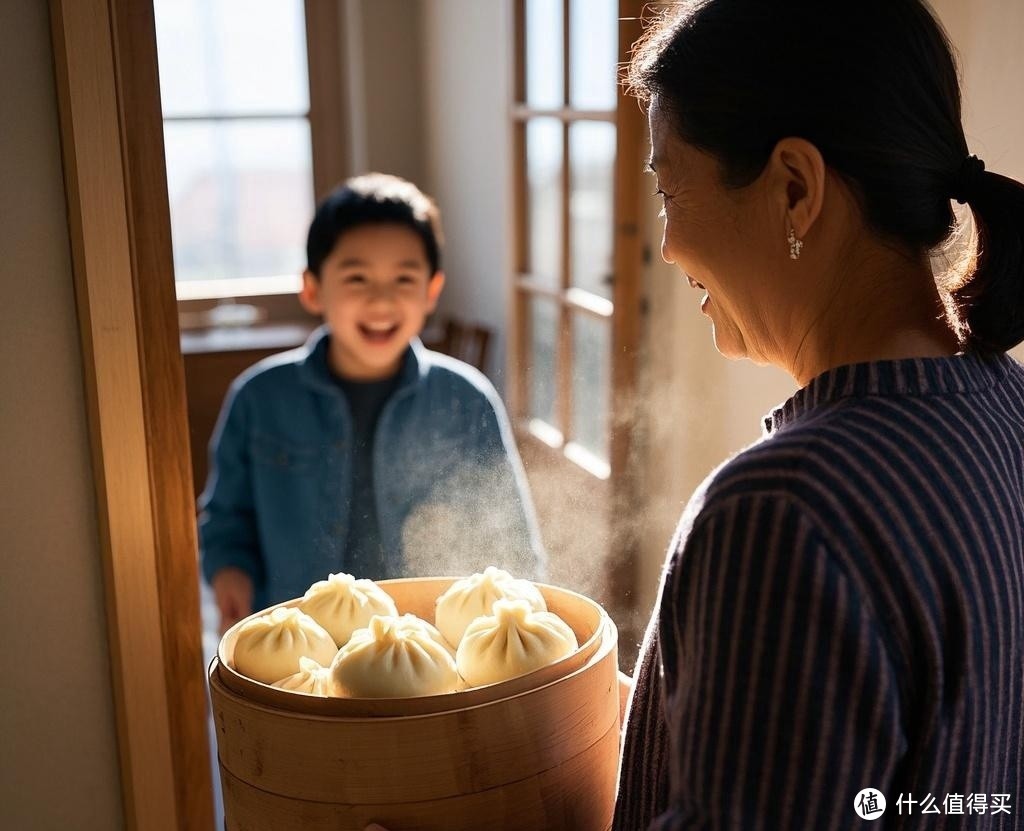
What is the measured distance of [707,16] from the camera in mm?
774

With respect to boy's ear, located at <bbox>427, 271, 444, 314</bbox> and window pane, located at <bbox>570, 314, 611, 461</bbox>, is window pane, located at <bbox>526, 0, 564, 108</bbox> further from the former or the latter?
boy's ear, located at <bbox>427, 271, 444, 314</bbox>

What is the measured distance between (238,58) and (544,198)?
1.60 metres

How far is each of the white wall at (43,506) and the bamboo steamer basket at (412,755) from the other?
0.28m

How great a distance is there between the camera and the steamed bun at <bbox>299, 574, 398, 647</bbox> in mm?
967

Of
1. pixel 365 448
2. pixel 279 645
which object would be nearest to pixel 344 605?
pixel 279 645

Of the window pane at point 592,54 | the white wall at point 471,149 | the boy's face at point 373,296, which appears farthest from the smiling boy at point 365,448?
the white wall at point 471,149

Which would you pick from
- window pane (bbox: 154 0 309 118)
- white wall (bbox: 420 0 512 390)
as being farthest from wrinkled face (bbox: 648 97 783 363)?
window pane (bbox: 154 0 309 118)

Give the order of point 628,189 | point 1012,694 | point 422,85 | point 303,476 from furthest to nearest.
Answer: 1. point 422,85
2. point 628,189
3. point 303,476
4. point 1012,694

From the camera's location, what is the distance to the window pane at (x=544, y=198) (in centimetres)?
310

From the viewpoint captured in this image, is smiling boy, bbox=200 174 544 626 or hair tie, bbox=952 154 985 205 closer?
hair tie, bbox=952 154 985 205

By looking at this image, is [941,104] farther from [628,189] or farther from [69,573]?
[628,189]

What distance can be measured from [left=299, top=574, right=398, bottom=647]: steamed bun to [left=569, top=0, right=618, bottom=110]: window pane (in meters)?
1.87

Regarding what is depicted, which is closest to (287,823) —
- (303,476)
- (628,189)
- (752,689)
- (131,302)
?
(752,689)

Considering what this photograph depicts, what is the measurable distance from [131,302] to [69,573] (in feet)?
0.89
